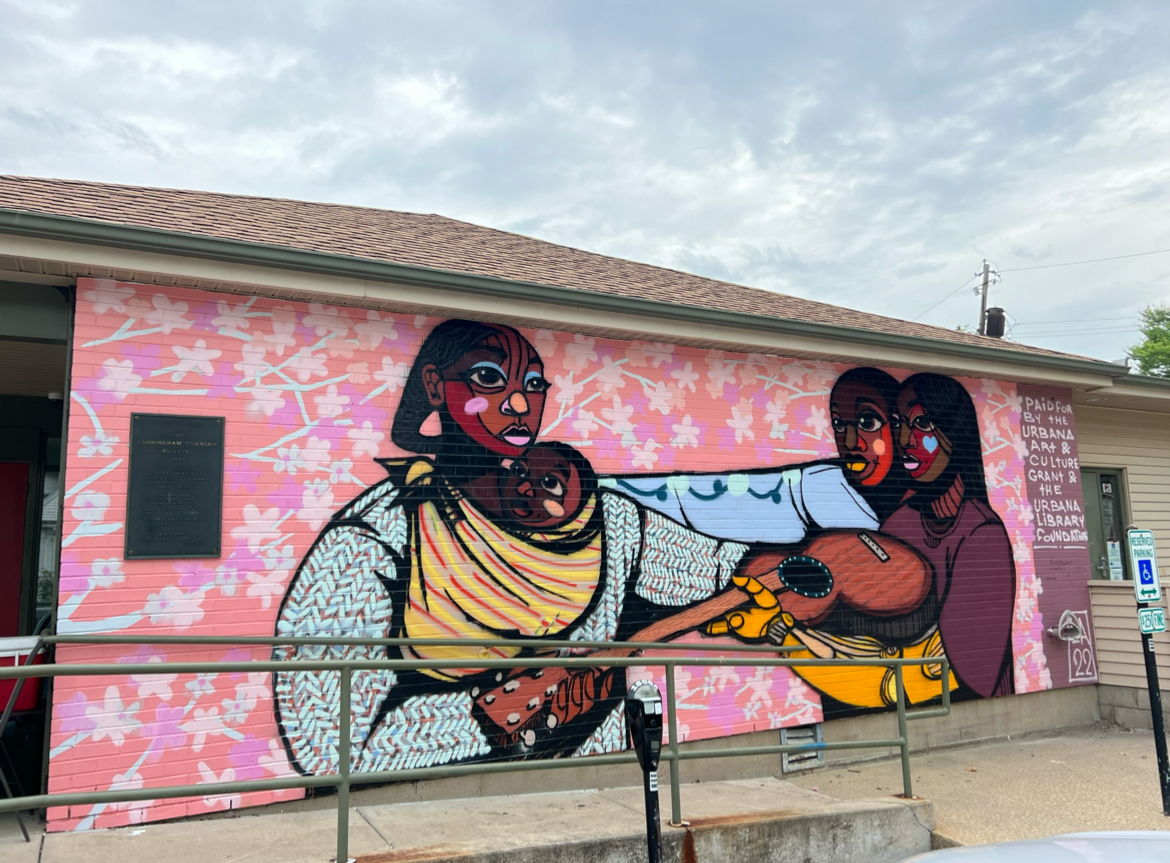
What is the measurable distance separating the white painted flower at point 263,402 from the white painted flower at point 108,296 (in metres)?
0.93

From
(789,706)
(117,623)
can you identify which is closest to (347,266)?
(117,623)

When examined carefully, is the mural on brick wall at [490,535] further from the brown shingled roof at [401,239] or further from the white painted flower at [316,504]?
the brown shingled roof at [401,239]

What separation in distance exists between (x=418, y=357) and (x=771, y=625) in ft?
12.6

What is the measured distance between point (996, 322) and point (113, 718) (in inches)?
572

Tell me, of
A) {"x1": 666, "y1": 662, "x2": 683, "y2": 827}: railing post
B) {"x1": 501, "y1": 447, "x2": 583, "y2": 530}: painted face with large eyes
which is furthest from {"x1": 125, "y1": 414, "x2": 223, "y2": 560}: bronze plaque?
{"x1": 666, "y1": 662, "x2": 683, "y2": 827}: railing post

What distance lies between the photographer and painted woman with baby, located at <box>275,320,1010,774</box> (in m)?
5.88

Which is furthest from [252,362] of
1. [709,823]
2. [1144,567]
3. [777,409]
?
[1144,567]

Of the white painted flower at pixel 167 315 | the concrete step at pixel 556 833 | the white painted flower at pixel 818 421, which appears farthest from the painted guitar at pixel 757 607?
the white painted flower at pixel 167 315

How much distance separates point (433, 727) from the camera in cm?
604

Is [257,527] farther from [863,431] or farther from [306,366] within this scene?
[863,431]

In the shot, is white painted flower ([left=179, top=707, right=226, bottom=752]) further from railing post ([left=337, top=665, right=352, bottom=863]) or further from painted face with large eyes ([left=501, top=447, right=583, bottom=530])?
painted face with large eyes ([left=501, top=447, right=583, bottom=530])

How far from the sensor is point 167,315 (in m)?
5.57

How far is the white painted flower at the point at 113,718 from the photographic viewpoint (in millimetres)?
5062

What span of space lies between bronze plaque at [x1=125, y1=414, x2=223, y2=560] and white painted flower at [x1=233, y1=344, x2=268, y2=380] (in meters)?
0.36
